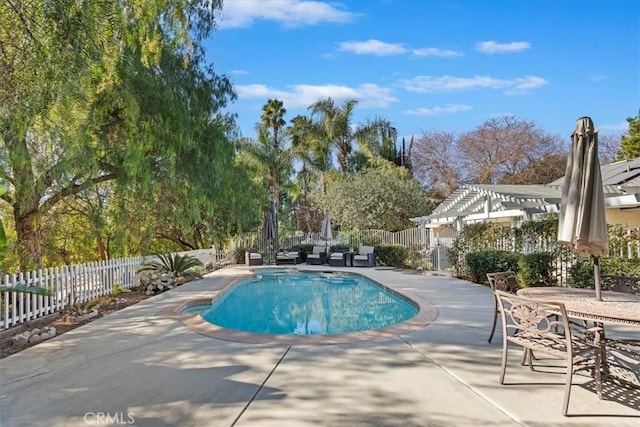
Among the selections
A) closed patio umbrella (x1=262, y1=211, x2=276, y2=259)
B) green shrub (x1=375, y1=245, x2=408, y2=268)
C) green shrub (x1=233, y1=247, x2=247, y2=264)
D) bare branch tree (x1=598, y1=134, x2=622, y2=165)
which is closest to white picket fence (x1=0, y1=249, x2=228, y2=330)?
closed patio umbrella (x1=262, y1=211, x2=276, y2=259)

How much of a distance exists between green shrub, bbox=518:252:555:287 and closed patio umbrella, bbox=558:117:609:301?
5.63 m

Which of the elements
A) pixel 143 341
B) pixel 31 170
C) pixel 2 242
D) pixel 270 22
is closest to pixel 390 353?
pixel 143 341

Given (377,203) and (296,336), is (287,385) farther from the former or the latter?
(377,203)

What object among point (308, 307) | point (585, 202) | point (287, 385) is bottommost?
point (308, 307)

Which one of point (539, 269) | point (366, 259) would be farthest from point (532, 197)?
point (366, 259)

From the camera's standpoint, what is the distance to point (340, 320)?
26.9 ft

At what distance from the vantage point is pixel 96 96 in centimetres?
780

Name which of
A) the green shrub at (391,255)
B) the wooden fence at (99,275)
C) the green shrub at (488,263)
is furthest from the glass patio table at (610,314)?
the green shrub at (391,255)

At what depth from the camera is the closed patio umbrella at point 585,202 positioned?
13.2 ft

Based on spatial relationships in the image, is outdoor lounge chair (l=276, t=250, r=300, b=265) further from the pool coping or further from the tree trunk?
the pool coping

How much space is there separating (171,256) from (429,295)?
7823mm

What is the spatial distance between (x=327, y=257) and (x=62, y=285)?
37.9ft

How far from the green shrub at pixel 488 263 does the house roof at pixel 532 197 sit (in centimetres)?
238

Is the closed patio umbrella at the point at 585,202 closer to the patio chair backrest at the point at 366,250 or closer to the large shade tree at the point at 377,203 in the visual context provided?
the patio chair backrest at the point at 366,250
